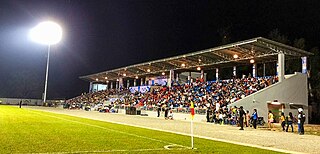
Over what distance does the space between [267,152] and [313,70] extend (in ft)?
168

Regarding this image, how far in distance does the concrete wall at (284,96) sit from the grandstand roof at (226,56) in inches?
136

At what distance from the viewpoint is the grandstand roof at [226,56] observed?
112 ft

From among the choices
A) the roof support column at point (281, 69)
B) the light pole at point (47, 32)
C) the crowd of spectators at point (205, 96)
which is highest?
the light pole at point (47, 32)

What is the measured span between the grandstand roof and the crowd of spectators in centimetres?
291

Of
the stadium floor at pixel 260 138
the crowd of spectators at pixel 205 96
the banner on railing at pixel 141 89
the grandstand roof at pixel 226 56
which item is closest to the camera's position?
the stadium floor at pixel 260 138

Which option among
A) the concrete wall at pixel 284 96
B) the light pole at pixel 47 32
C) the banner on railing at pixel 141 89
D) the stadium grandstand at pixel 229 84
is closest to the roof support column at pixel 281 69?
the stadium grandstand at pixel 229 84

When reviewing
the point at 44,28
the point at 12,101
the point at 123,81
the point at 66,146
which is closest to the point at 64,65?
the point at 12,101

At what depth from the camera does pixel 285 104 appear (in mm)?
33656

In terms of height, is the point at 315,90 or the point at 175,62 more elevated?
the point at 175,62

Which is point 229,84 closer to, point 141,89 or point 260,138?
point 141,89

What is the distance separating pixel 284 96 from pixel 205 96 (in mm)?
9547

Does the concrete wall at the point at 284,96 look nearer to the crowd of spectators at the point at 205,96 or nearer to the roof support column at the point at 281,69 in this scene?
the roof support column at the point at 281,69

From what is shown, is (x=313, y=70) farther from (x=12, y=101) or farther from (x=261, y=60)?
(x=12, y=101)

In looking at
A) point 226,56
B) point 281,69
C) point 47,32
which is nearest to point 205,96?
point 226,56
